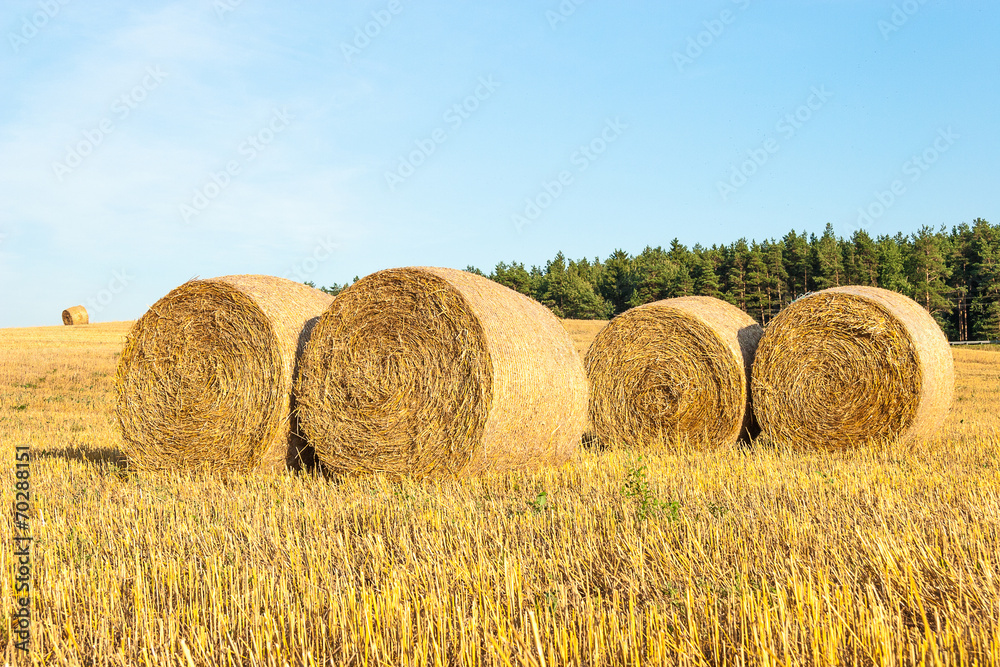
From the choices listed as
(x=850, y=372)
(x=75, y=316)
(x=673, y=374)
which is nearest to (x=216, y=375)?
(x=673, y=374)

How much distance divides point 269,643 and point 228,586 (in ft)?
3.44

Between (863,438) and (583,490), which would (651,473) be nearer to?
(583,490)

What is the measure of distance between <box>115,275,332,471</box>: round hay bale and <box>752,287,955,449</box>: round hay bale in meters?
5.36

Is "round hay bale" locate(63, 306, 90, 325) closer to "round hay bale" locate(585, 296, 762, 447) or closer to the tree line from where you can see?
the tree line

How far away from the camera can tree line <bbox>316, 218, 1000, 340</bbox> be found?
58.7 meters

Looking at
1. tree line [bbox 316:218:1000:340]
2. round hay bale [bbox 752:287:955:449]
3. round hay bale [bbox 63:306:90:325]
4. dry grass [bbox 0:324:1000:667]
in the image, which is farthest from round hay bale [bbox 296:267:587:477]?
tree line [bbox 316:218:1000:340]

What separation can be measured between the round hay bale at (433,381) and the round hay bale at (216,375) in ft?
1.23

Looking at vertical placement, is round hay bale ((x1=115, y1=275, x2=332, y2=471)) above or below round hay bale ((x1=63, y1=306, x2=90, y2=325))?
below

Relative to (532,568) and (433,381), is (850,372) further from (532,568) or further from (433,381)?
(532,568)

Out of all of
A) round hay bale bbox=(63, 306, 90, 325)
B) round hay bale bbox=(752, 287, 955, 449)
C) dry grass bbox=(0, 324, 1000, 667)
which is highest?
round hay bale bbox=(63, 306, 90, 325)

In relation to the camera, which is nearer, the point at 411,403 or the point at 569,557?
the point at 569,557

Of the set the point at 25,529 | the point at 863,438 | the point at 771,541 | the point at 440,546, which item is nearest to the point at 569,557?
the point at 440,546

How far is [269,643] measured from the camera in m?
3.23

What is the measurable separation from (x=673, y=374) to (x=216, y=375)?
5291 millimetres
